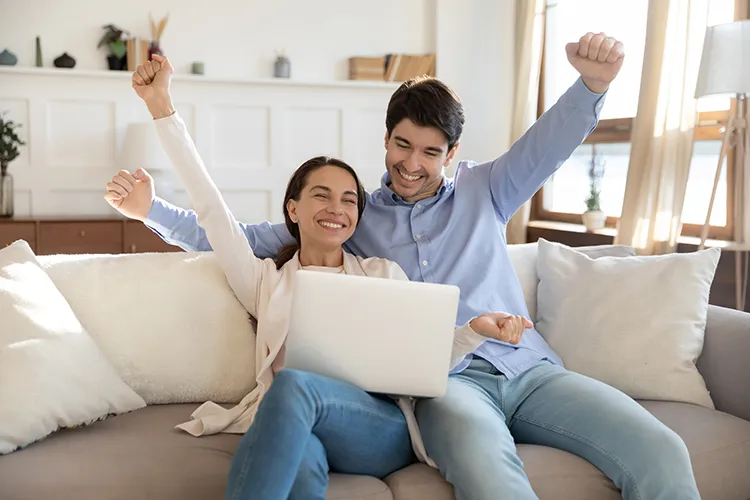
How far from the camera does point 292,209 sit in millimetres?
2070

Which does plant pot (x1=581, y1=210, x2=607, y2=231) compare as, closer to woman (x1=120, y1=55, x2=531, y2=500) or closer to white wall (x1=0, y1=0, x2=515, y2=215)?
white wall (x1=0, y1=0, x2=515, y2=215)

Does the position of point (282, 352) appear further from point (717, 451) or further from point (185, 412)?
point (717, 451)

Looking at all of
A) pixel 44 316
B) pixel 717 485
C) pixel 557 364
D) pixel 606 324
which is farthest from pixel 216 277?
pixel 717 485

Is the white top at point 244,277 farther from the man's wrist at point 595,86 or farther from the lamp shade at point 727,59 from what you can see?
the lamp shade at point 727,59

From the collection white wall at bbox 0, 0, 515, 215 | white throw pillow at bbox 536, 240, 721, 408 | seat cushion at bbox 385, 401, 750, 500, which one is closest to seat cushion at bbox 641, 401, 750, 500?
seat cushion at bbox 385, 401, 750, 500

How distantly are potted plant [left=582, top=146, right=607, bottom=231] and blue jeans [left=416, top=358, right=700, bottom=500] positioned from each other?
270 cm

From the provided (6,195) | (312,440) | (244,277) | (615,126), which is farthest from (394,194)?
(6,195)

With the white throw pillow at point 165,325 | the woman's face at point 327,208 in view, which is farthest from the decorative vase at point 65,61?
the woman's face at point 327,208

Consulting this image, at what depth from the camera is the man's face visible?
6.68 ft

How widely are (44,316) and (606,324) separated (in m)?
1.39

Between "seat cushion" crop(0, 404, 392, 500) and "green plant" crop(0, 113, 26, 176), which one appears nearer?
"seat cushion" crop(0, 404, 392, 500)

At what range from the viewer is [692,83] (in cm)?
375

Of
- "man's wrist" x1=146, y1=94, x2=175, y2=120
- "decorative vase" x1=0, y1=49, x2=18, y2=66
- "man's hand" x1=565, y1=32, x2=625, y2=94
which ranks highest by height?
"decorative vase" x1=0, y1=49, x2=18, y2=66

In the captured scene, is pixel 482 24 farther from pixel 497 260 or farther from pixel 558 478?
pixel 558 478
